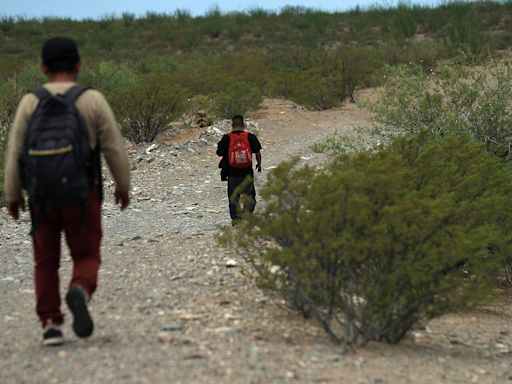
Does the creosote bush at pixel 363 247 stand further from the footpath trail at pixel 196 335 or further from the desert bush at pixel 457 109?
the desert bush at pixel 457 109

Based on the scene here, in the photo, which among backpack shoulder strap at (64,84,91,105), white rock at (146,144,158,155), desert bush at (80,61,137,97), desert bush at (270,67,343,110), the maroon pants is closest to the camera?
backpack shoulder strap at (64,84,91,105)

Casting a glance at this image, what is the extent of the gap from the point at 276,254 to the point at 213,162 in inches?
376

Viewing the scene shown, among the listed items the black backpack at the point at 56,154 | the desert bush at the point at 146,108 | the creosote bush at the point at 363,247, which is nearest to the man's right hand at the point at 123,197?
the black backpack at the point at 56,154

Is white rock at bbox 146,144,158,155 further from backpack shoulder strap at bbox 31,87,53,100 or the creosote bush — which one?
backpack shoulder strap at bbox 31,87,53,100

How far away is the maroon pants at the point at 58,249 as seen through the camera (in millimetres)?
4703

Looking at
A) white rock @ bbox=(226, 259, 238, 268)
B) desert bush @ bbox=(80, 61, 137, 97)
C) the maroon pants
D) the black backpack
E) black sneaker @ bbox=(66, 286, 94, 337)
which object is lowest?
white rock @ bbox=(226, 259, 238, 268)

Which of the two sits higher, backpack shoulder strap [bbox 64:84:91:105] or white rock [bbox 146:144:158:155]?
backpack shoulder strap [bbox 64:84:91:105]

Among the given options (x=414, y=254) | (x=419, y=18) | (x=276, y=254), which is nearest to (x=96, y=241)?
(x=276, y=254)

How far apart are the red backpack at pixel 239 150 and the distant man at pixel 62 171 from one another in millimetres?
3812

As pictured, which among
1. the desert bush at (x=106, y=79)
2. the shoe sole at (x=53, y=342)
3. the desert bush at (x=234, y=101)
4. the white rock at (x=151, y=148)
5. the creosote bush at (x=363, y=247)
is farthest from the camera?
the desert bush at (x=106, y=79)

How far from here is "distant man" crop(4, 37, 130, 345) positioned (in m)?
4.46

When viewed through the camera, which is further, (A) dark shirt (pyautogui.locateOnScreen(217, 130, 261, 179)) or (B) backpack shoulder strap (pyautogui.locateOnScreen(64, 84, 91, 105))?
(A) dark shirt (pyautogui.locateOnScreen(217, 130, 261, 179))

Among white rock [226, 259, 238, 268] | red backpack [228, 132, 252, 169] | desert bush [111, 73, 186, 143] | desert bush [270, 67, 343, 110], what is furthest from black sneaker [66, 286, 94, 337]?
desert bush [270, 67, 343, 110]

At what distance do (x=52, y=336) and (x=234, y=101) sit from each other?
44.6 ft
